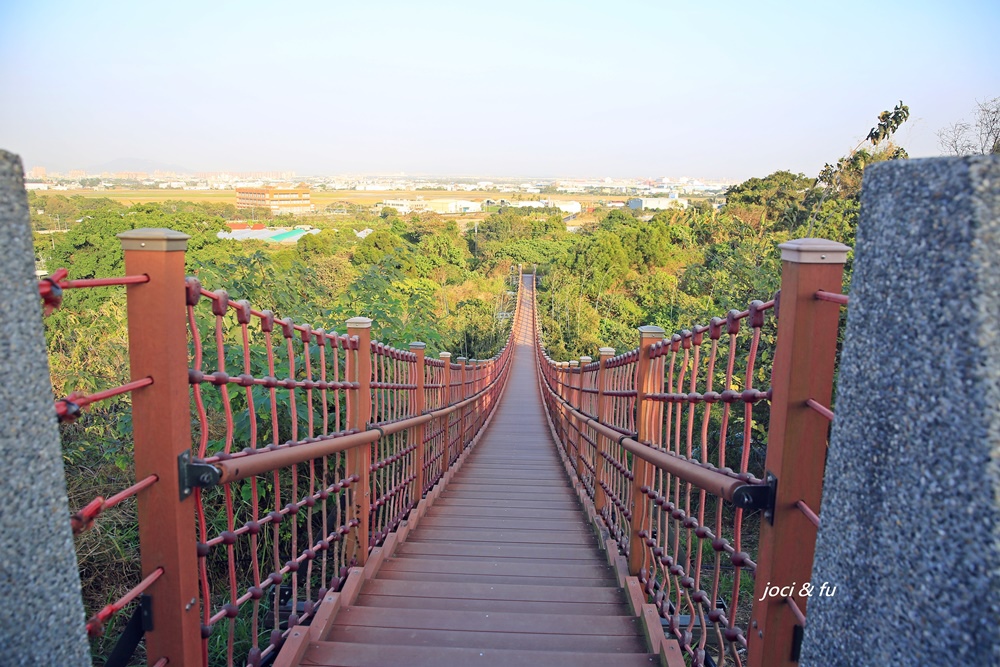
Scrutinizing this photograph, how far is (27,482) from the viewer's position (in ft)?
3.14

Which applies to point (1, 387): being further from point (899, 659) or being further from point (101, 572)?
point (101, 572)

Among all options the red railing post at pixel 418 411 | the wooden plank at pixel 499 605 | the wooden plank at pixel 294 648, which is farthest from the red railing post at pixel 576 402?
the wooden plank at pixel 294 648

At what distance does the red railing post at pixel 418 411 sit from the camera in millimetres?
4309

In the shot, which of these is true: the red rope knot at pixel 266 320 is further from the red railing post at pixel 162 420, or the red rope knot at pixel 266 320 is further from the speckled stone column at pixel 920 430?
the speckled stone column at pixel 920 430

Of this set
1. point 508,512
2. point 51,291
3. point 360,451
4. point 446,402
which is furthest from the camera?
point 446,402

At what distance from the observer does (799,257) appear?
1526mm

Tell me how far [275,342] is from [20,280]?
4461 millimetres

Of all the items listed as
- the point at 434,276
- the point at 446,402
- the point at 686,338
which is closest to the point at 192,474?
the point at 686,338

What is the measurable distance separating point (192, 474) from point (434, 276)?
3039 centimetres

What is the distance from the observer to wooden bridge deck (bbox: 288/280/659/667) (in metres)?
2.24

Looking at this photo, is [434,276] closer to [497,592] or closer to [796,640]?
[497,592]

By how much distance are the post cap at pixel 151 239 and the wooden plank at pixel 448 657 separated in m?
1.46

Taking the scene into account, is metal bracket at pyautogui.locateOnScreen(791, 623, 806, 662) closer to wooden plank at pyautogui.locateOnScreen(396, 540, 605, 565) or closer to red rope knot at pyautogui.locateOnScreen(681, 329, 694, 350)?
red rope knot at pyautogui.locateOnScreen(681, 329, 694, 350)

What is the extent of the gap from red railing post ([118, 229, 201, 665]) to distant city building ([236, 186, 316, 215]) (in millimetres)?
98192
